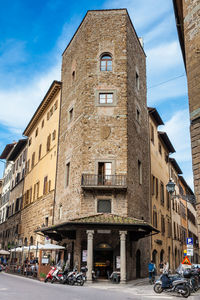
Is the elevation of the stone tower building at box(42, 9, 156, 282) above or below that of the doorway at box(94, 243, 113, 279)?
above

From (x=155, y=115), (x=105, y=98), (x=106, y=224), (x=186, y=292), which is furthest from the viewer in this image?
(x=155, y=115)

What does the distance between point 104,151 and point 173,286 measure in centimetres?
1193

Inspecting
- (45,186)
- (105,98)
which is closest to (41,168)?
(45,186)

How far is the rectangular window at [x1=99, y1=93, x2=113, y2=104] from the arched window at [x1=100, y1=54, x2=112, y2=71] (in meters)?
2.11

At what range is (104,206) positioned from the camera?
22438 mm

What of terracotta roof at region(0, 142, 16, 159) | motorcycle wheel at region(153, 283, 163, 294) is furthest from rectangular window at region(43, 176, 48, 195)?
terracotta roof at region(0, 142, 16, 159)

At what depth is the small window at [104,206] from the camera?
73.3 feet

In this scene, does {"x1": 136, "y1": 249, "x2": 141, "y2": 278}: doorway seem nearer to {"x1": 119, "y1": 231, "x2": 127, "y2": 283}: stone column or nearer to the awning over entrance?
the awning over entrance

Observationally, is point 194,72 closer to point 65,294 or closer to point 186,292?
point 186,292

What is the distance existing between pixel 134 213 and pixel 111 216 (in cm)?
286

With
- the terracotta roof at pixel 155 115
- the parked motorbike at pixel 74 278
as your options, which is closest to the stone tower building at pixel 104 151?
the parked motorbike at pixel 74 278

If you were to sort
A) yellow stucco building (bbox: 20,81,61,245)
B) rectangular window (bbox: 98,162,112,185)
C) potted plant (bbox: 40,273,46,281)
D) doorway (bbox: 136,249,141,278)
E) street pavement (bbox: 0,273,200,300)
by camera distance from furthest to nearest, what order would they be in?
yellow stucco building (bbox: 20,81,61,245) < doorway (bbox: 136,249,141,278) < rectangular window (bbox: 98,162,112,185) < potted plant (bbox: 40,273,46,281) < street pavement (bbox: 0,273,200,300)

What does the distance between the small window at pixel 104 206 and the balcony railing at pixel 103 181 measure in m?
1.08

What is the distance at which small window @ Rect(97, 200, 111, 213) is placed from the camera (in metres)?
22.3
